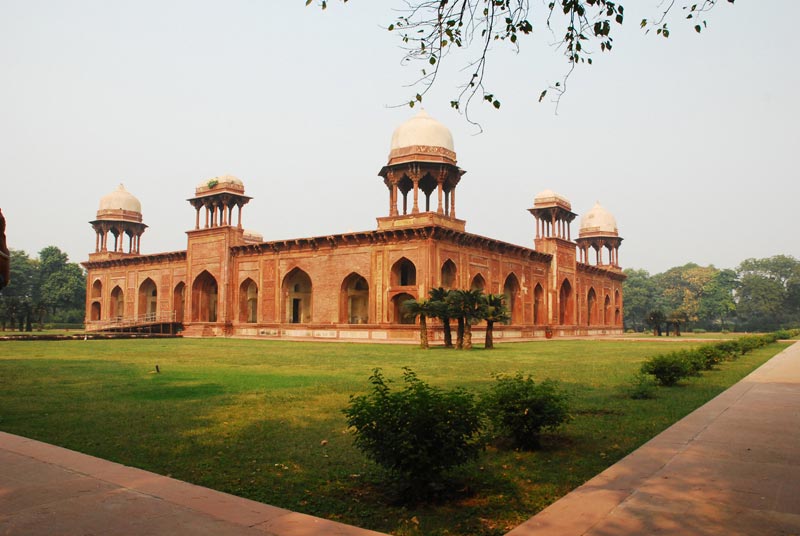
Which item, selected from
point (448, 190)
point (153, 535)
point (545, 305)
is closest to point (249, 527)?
point (153, 535)

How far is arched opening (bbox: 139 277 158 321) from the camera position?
1730 inches

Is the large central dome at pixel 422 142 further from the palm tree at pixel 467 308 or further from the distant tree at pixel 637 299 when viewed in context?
the distant tree at pixel 637 299

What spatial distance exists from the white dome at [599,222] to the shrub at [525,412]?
47.2 meters

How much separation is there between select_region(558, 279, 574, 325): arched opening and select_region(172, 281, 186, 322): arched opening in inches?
995

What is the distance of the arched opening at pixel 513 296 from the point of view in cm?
3569

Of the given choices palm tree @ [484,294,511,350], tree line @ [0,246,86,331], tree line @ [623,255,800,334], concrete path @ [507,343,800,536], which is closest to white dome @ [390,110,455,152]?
palm tree @ [484,294,511,350]

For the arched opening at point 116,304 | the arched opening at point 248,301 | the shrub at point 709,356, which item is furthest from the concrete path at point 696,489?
the arched opening at point 116,304

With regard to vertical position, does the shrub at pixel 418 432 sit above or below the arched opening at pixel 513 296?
below

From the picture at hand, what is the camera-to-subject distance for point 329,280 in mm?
32094

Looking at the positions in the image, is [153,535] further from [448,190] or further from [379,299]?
[448,190]

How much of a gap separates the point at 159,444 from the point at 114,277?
43667mm

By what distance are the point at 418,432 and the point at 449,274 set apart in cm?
2748

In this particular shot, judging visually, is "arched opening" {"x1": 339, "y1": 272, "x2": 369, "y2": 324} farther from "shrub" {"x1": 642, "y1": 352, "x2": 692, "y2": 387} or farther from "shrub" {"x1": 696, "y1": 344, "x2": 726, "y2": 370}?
"shrub" {"x1": 642, "y1": 352, "x2": 692, "y2": 387}

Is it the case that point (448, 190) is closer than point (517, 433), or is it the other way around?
point (517, 433)
